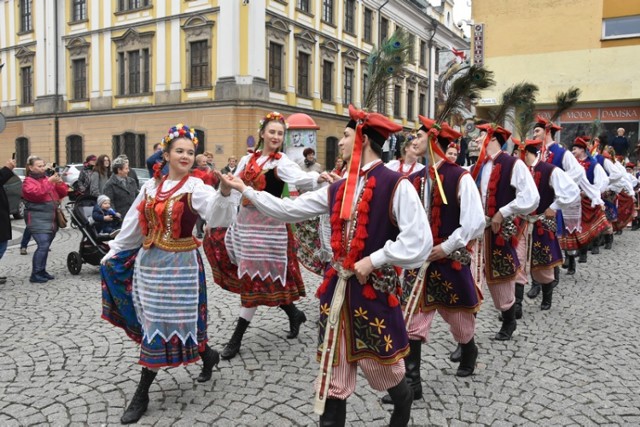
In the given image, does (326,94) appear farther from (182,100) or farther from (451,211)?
(451,211)

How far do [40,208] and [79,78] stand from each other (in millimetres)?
23106

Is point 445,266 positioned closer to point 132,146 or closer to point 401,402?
point 401,402

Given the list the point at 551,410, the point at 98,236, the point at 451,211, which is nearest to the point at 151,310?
the point at 451,211

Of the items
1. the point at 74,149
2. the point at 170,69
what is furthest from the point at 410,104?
the point at 74,149

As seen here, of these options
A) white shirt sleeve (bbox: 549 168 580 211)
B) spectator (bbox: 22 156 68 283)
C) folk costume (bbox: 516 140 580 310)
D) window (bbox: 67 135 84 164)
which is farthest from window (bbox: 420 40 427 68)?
white shirt sleeve (bbox: 549 168 580 211)

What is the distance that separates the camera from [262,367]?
4516mm

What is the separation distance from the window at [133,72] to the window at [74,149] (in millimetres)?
3931

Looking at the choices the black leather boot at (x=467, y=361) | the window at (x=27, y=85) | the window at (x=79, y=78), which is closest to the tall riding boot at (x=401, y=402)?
the black leather boot at (x=467, y=361)

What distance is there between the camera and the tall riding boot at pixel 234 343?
4.72m

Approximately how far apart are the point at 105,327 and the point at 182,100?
20736 mm

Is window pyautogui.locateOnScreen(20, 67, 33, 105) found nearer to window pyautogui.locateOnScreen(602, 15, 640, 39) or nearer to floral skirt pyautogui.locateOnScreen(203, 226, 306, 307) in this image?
window pyautogui.locateOnScreen(602, 15, 640, 39)

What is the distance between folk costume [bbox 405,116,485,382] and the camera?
397 cm

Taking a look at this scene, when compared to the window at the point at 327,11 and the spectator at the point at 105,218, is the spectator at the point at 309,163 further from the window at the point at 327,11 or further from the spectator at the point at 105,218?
the window at the point at 327,11

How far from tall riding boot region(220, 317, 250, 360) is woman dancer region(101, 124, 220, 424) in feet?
2.60
